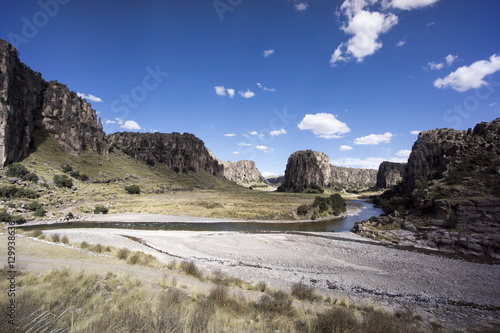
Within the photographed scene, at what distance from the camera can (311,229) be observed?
4662cm

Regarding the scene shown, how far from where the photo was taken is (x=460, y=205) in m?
32.0

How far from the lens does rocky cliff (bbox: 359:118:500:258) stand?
28.7m

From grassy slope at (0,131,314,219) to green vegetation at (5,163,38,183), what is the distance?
354 cm

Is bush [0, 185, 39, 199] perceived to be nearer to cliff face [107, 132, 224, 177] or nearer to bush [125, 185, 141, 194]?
bush [125, 185, 141, 194]

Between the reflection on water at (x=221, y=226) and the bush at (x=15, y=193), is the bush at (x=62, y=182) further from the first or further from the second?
the reflection on water at (x=221, y=226)

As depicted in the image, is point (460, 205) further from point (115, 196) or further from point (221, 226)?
point (115, 196)

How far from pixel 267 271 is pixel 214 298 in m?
10.7

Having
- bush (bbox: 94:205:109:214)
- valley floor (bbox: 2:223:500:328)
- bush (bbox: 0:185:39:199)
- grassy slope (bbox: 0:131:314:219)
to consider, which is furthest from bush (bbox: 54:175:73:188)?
valley floor (bbox: 2:223:500:328)

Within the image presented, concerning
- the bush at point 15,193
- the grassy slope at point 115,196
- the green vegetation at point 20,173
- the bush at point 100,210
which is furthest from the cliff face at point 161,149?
the bush at point 15,193

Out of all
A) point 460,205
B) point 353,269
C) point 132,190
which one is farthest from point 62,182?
point 460,205

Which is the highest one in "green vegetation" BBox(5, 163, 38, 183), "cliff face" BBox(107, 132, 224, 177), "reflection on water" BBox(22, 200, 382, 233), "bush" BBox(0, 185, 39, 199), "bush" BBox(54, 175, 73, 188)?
"cliff face" BBox(107, 132, 224, 177)

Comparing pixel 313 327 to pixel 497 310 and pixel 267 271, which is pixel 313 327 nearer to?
pixel 267 271

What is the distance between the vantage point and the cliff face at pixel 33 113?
6906cm

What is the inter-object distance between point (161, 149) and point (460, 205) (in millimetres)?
176834
